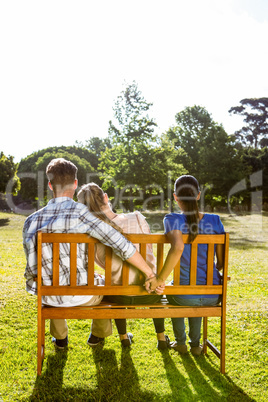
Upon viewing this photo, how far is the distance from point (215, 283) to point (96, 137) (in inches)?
3192

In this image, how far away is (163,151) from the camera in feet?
101

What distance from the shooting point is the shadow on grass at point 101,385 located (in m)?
2.90

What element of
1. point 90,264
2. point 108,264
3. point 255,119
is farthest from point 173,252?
point 255,119

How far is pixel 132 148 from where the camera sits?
2925 cm

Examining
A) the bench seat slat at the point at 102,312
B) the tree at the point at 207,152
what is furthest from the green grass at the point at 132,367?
the tree at the point at 207,152

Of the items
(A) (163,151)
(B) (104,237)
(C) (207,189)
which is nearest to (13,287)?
(B) (104,237)

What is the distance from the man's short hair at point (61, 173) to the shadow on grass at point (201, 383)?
1.97m

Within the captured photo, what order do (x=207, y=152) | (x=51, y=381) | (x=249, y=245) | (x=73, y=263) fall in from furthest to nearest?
(x=207, y=152), (x=249, y=245), (x=51, y=381), (x=73, y=263)

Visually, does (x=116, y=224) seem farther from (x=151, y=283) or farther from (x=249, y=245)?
(x=249, y=245)

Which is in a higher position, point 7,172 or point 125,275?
point 7,172

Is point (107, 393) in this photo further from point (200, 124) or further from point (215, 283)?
point (200, 124)

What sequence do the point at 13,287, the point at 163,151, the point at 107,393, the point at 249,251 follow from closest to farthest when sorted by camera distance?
1. the point at 107,393
2. the point at 13,287
3. the point at 249,251
4. the point at 163,151

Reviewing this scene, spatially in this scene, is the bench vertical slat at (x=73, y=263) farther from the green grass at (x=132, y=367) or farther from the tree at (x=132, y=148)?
the tree at (x=132, y=148)

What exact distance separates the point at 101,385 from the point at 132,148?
26.8 metres
